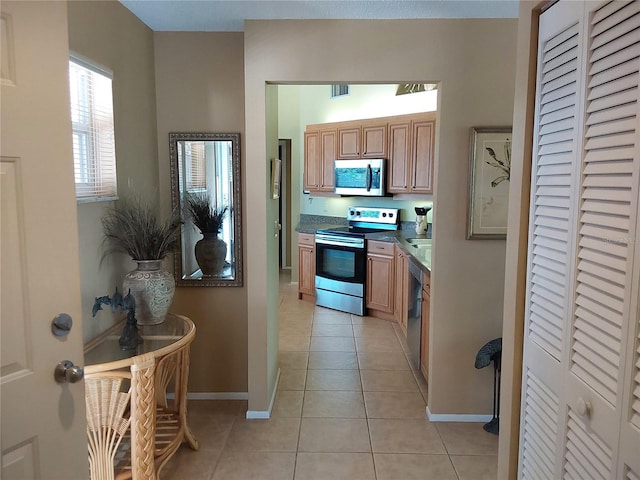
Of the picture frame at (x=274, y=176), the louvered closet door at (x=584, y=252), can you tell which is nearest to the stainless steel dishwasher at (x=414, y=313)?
the picture frame at (x=274, y=176)

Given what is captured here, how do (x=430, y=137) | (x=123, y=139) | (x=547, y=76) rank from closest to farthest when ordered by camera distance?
(x=547, y=76), (x=123, y=139), (x=430, y=137)

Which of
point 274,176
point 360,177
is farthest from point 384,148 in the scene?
point 274,176

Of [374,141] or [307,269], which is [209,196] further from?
[307,269]

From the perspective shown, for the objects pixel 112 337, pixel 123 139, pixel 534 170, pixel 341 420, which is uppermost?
pixel 123 139

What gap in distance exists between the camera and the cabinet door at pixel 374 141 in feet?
17.0

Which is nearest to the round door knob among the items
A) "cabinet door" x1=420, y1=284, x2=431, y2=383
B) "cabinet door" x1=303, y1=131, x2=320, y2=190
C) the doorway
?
"cabinet door" x1=420, y1=284, x2=431, y2=383

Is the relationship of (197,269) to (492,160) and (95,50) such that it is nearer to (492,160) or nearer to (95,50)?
(95,50)

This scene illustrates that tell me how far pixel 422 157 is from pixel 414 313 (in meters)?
1.74

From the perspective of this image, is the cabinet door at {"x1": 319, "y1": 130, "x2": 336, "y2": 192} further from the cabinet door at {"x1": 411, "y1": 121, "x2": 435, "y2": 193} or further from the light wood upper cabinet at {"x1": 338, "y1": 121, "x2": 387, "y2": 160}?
the cabinet door at {"x1": 411, "y1": 121, "x2": 435, "y2": 193}

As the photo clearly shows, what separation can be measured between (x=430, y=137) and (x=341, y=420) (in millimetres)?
2915

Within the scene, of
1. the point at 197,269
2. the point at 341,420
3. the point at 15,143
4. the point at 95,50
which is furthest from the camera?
the point at 197,269

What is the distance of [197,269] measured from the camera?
330cm

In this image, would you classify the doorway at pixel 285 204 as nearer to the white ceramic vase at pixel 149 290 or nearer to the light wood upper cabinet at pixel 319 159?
the light wood upper cabinet at pixel 319 159

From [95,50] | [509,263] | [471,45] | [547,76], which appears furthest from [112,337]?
[471,45]
